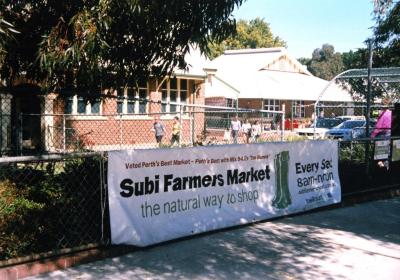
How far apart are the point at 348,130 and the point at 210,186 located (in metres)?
19.5

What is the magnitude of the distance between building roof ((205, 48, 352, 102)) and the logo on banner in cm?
1827

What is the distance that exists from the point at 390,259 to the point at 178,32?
156 inches

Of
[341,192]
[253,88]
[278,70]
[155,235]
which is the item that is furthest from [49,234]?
[278,70]

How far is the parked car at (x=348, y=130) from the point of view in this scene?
2381 centimetres

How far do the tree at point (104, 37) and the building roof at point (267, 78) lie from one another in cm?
1969

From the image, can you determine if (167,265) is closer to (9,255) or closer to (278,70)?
(9,255)

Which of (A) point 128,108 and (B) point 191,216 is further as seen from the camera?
(A) point 128,108

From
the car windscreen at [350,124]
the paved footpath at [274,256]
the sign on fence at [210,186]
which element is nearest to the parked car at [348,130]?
the car windscreen at [350,124]

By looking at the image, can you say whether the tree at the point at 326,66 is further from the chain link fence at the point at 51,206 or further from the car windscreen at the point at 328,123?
the chain link fence at the point at 51,206

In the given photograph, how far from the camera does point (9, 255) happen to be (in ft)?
17.9

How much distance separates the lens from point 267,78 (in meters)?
43.2

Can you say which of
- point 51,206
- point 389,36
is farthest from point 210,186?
point 389,36

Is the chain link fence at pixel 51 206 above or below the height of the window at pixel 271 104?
below

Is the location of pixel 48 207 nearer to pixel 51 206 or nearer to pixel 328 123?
pixel 51 206
